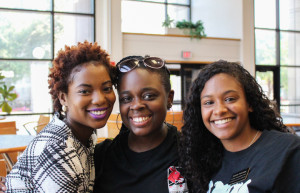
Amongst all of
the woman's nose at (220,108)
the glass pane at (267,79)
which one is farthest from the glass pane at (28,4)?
the woman's nose at (220,108)

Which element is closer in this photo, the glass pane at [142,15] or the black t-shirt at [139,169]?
the black t-shirt at [139,169]

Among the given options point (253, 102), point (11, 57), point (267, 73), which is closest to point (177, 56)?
point (267, 73)

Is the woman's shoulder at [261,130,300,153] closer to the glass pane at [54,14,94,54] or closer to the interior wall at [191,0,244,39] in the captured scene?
the glass pane at [54,14,94,54]

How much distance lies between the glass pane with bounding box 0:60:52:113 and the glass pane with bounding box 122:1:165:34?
9.63ft

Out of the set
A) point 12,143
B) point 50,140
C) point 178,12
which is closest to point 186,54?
point 178,12

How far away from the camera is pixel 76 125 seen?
4.36 ft

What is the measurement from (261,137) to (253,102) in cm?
17

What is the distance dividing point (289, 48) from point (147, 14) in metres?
4.86

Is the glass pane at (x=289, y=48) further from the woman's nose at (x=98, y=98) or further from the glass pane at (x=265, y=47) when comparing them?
the woman's nose at (x=98, y=98)

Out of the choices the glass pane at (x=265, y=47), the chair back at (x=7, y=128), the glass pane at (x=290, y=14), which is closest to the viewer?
the chair back at (x=7, y=128)

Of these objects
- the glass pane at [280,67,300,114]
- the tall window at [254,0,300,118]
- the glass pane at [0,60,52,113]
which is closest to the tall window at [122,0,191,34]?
the tall window at [254,0,300,118]

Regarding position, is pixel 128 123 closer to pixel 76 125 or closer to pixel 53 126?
pixel 76 125

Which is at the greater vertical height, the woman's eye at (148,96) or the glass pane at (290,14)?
the glass pane at (290,14)

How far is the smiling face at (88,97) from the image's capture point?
127 centimetres
